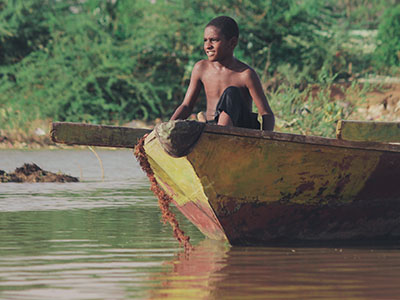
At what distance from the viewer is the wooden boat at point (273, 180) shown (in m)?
5.93

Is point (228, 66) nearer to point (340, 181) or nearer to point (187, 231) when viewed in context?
point (340, 181)

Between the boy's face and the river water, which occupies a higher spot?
the boy's face

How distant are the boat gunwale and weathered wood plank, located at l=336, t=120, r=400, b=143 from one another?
0.28m

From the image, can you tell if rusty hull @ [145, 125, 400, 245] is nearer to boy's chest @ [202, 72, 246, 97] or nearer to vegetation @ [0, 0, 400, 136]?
boy's chest @ [202, 72, 246, 97]

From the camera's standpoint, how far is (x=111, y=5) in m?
22.2

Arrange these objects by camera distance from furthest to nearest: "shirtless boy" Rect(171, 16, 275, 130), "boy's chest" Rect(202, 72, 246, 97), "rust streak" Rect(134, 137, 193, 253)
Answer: "boy's chest" Rect(202, 72, 246, 97) < "shirtless boy" Rect(171, 16, 275, 130) < "rust streak" Rect(134, 137, 193, 253)

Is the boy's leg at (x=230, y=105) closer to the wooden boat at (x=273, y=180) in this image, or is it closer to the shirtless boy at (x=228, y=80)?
the shirtless boy at (x=228, y=80)

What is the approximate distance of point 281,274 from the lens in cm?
533

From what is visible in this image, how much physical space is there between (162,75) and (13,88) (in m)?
3.46

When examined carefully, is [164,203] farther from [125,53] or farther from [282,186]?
A: [125,53]

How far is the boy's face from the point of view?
650 cm

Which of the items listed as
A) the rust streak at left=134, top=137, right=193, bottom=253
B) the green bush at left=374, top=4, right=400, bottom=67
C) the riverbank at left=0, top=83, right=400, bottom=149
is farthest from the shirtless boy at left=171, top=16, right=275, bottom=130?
the green bush at left=374, top=4, right=400, bottom=67

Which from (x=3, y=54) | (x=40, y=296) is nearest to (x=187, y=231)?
(x=40, y=296)

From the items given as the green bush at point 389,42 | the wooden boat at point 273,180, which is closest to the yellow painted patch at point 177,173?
the wooden boat at point 273,180
